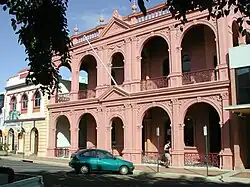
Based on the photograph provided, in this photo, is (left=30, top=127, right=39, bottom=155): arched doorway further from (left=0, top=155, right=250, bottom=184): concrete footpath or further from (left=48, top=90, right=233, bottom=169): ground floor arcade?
(left=0, top=155, right=250, bottom=184): concrete footpath

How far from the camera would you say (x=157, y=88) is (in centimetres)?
2556

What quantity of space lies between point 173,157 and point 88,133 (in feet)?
39.2

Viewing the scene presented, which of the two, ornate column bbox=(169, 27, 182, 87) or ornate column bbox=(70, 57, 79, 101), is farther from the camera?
ornate column bbox=(70, 57, 79, 101)

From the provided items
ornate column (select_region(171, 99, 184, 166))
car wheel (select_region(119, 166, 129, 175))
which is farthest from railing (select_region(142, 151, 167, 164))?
car wheel (select_region(119, 166, 129, 175))

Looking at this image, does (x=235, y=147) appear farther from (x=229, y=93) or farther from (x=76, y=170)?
(x=76, y=170)

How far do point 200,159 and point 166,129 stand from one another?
437 cm

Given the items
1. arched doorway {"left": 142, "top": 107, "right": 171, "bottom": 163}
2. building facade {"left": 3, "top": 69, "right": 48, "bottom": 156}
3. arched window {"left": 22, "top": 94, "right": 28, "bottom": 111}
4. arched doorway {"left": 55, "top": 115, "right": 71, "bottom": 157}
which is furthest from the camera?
arched window {"left": 22, "top": 94, "right": 28, "bottom": 111}

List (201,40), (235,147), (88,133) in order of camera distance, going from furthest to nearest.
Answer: (88,133) < (201,40) < (235,147)

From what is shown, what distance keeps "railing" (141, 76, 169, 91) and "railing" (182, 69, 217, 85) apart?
6.07 ft

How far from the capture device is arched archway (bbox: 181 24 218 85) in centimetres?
2358

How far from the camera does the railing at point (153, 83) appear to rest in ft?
84.1

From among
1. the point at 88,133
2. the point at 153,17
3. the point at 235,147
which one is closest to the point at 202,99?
the point at 235,147

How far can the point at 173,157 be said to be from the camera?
2336 cm

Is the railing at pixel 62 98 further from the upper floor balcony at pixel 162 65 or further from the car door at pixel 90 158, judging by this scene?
the car door at pixel 90 158
